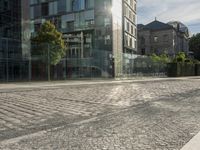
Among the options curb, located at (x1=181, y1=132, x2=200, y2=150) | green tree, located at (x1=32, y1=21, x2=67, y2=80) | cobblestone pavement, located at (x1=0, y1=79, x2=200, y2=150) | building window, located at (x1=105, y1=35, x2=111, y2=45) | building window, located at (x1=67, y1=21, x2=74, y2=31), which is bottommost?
curb, located at (x1=181, y1=132, x2=200, y2=150)

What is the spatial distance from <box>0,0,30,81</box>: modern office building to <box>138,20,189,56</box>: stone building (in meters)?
62.4

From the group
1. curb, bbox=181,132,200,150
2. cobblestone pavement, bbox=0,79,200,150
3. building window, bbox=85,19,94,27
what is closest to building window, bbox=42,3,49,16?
building window, bbox=85,19,94,27

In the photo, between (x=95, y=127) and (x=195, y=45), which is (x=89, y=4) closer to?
(x=95, y=127)

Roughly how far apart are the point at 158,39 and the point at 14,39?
239 feet

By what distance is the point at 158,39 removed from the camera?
107438 mm

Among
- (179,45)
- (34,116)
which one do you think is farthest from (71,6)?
(179,45)

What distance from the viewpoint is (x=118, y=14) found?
195 ft

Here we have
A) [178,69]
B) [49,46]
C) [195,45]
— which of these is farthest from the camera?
[195,45]

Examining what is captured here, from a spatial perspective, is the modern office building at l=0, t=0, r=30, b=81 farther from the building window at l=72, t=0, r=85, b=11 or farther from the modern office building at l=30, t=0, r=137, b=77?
the building window at l=72, t=0, r=85, b=11

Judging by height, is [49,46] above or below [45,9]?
below

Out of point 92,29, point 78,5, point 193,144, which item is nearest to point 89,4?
point 78,5

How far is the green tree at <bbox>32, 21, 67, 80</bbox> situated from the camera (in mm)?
36656

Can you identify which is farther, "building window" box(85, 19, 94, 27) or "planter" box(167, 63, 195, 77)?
"building window" box(85, 19, 94, 27)

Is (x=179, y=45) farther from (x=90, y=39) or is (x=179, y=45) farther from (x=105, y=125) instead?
(x=105, y=125)
